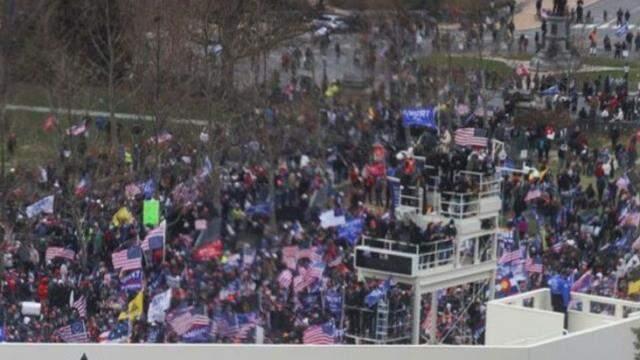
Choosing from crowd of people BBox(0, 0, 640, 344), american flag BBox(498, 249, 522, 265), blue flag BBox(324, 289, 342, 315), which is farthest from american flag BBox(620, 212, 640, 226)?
blue flag BBox(324, 289, 342, 315)

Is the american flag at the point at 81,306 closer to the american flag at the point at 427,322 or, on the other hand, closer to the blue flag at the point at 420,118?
the american flag at the point at 427,322

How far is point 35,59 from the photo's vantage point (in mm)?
75500

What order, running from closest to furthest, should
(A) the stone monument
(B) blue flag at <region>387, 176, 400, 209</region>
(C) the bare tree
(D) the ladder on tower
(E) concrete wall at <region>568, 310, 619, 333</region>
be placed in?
(E) concrete wall at <region>568, 310, 619, 333</region>, (D) the ladder on tower, (B) blue flag at <region>387, 176, 400, 209</region>, (C) the bare tree, (A) the stone monument

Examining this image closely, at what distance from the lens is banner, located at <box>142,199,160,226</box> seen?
53.3m

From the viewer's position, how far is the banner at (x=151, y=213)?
175 ft

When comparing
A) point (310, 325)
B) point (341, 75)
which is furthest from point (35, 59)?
point (310, 325)

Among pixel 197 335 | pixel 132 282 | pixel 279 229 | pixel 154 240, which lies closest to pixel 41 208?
pixel 279 229

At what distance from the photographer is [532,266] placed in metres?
50.8

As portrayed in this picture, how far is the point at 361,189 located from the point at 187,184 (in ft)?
14.6

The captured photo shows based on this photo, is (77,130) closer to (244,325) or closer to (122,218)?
(122,218)

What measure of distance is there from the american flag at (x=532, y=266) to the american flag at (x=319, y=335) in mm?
6336

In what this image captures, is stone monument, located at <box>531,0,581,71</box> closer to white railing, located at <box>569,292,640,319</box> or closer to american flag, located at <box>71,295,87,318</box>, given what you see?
american flag, located at <box>71,295,87,318</box>

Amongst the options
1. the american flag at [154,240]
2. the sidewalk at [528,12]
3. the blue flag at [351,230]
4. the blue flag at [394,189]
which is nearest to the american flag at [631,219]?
the blue flag at [394,189]

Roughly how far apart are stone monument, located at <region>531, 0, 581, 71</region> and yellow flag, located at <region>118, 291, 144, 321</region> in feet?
136
